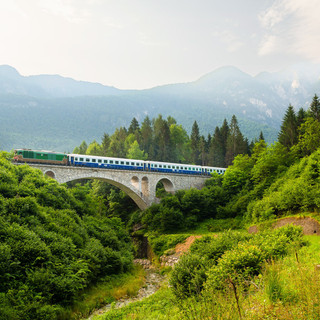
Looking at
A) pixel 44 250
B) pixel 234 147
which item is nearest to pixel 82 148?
pixel 234 147

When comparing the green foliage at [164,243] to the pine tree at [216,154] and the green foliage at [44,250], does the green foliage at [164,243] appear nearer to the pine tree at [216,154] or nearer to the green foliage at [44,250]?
the green foliage at [44,250]

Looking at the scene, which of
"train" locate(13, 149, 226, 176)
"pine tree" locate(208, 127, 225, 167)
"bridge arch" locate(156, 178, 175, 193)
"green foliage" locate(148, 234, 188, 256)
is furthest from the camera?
"pine tree" locate(208, 127, 225, 167)

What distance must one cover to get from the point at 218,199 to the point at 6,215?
29854 mm

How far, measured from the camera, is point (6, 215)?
16031mm

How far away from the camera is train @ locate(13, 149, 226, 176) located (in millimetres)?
31406

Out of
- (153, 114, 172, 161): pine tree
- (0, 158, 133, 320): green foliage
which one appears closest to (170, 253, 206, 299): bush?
(0, 158, 133, 320): green foliage

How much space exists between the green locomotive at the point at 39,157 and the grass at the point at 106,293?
62.0ft

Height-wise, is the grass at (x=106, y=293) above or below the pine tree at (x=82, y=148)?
below

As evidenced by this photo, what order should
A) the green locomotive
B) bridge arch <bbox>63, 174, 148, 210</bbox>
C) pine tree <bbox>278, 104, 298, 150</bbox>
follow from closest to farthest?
the green locomotive < bridge arch <bbox>63, 174, 148, 210</bbox> < pine tree <bbox>278, 104, 298, 150</bbox>

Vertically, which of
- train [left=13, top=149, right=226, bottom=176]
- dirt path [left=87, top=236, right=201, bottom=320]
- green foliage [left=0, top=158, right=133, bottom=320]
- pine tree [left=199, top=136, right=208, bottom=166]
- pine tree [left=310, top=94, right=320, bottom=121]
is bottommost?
dirt path [left=87, top=236, right=201, bottom=320]

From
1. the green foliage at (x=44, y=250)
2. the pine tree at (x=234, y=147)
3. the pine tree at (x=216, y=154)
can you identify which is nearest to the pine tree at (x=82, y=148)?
the pine tree at (x=216, y=154)

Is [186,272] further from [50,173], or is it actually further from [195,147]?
[195,147]

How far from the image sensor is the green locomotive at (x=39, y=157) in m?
31.1

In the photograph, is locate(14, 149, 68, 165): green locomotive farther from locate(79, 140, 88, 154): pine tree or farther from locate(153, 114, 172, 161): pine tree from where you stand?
locate(79, 140, 88, 154): pine tree
